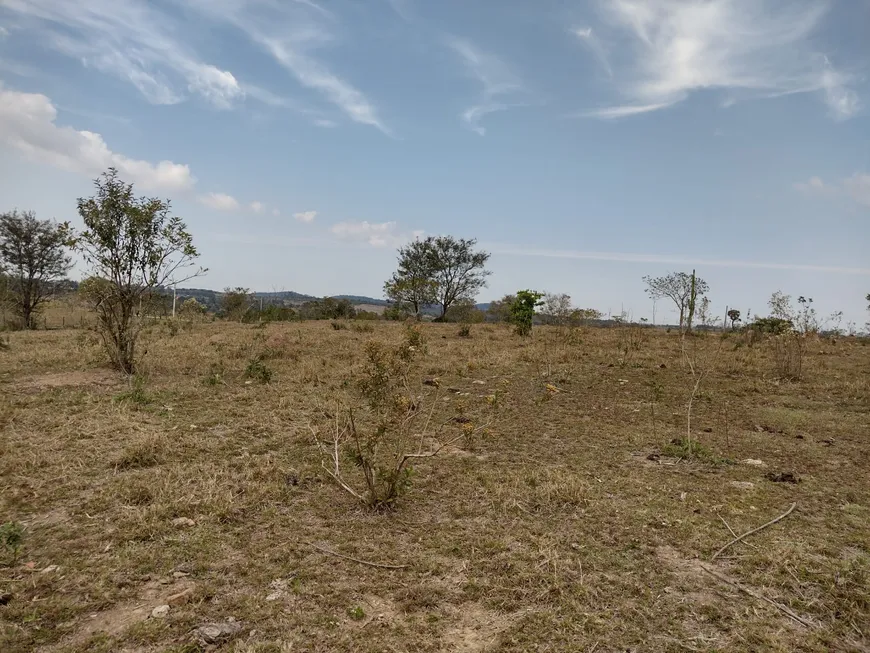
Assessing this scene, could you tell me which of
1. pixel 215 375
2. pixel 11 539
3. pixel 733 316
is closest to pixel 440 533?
pixel 11 539

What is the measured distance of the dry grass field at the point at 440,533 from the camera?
268cm

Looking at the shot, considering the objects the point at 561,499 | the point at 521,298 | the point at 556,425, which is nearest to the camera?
the point at 561,499

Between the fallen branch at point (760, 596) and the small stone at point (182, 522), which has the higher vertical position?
the fallen branch at point (760, 596)

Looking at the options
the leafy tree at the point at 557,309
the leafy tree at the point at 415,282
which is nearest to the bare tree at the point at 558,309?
the leafy tree at the point at 557,309

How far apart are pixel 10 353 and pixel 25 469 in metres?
9.12

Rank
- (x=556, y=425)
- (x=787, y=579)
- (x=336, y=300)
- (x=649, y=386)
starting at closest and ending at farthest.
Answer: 1. (x=787, y=579)
2. (x=556, y=425)
3. (x=649, y=386)
4. (x=336, y=300)

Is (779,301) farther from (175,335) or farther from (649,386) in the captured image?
(175,335)

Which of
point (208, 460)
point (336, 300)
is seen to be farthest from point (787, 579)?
point (336, 300)

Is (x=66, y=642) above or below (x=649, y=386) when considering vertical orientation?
below

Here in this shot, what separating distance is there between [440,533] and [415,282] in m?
32.3

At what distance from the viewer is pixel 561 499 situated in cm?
430

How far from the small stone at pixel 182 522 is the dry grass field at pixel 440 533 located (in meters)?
0.01

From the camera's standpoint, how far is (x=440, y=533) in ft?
12.4

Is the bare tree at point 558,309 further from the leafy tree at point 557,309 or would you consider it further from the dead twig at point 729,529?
the dead twig at point 729,529
